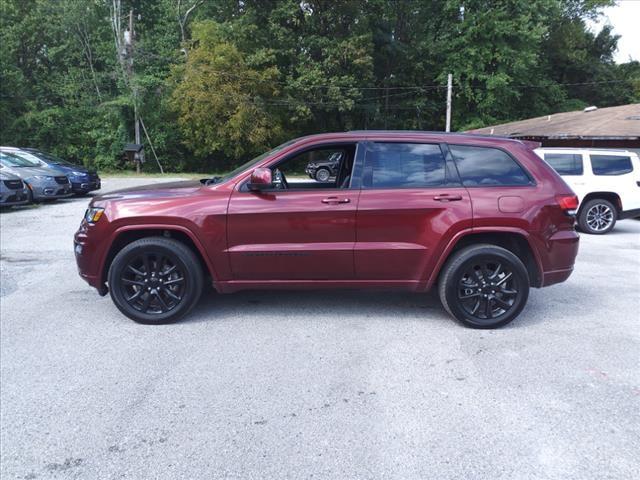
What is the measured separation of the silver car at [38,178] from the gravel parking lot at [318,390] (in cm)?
924

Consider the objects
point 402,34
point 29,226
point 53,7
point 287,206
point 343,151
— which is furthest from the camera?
point 402,34

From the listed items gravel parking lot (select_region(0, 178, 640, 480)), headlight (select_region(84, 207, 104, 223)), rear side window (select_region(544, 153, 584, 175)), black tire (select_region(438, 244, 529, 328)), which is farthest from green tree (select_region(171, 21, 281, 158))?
black tire (select_region(438, 244, 529, 328))

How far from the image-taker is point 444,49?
36.9 metres

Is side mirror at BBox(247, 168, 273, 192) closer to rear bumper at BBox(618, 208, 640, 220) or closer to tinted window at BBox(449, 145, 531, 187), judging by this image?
tinted window at BBox(449, 145, 531, 187)

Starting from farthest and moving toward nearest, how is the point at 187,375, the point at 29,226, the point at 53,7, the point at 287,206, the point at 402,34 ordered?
the point at 402,34, the point at 53,7, the point at 29,226, the point at 287,206, the point at 187,375

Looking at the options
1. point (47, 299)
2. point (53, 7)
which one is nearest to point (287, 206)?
point (47, 299)

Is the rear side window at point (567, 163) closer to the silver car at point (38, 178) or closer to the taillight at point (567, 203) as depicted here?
the taillight at point (567, 203)

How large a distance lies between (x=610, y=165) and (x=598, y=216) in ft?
3.79

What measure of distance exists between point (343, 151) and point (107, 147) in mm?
31608

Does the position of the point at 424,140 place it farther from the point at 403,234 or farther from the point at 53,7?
the point at 53,7

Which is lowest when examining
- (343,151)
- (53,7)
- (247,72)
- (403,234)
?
(403,234)

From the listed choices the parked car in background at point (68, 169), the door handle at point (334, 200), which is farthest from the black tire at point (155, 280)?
the parked car in background at point (68, 169)

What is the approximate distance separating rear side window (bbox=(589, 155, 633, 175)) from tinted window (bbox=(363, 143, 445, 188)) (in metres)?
7.54

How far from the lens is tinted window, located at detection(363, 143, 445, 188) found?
181 inches
